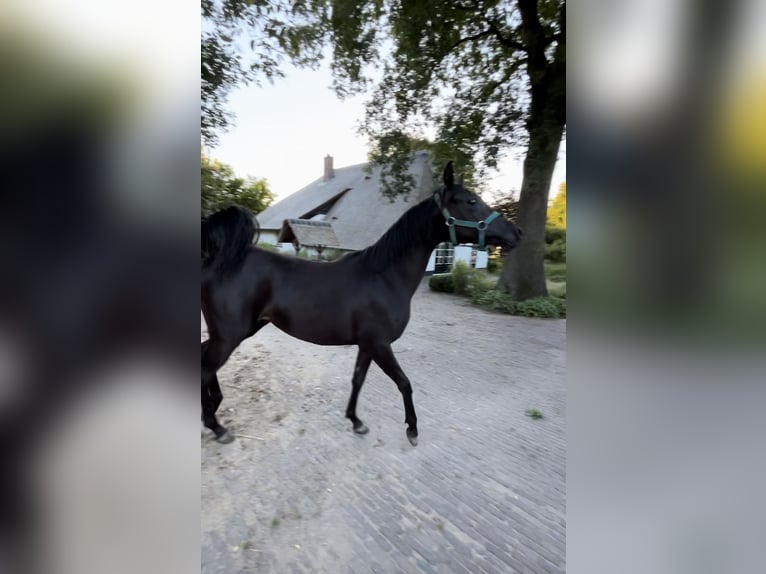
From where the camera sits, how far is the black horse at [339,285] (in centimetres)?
252

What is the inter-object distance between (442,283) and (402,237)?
5302mm

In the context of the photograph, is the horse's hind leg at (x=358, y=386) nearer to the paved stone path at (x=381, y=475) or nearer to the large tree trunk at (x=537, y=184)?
the paved stone path at (x=381, y=475)

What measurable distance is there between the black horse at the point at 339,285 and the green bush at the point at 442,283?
200 inches

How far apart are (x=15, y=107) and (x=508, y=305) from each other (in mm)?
6617

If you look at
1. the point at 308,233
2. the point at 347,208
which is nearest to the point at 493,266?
the point at 347,208

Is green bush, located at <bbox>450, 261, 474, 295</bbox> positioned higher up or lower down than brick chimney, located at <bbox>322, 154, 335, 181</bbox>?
lower down

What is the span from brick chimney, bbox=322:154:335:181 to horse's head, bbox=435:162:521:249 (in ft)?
2.81

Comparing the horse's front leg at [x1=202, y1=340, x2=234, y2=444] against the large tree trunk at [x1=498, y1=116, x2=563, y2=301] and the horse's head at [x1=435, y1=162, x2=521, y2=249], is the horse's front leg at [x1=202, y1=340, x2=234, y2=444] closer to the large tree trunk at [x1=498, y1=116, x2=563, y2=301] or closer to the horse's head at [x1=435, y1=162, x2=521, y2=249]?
the horse's head at [x1=435, y1=162, x2=521, y2=249]

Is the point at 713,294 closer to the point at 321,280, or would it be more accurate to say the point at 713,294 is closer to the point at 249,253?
the point at 321,280

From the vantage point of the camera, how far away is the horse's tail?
2.32 m

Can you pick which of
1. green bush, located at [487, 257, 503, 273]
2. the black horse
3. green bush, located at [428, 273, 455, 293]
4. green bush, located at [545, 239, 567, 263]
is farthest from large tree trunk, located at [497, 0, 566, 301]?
green bush, located at [487, 257, 503, 273]

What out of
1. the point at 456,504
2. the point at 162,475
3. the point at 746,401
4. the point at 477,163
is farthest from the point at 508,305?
the point at 162,475

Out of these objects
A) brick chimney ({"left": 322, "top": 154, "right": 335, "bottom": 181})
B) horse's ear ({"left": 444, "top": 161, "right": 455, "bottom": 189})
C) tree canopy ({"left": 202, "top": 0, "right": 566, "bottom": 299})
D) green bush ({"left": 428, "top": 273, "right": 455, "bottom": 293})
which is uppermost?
tree canopy ({"left": 202, "top": 0, "right": 566, "bottom": 299})

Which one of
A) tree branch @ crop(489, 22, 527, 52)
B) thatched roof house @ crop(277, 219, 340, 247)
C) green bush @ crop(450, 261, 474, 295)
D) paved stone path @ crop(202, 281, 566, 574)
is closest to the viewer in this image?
paved stone path @ crop(202, 281, 566, 574)
